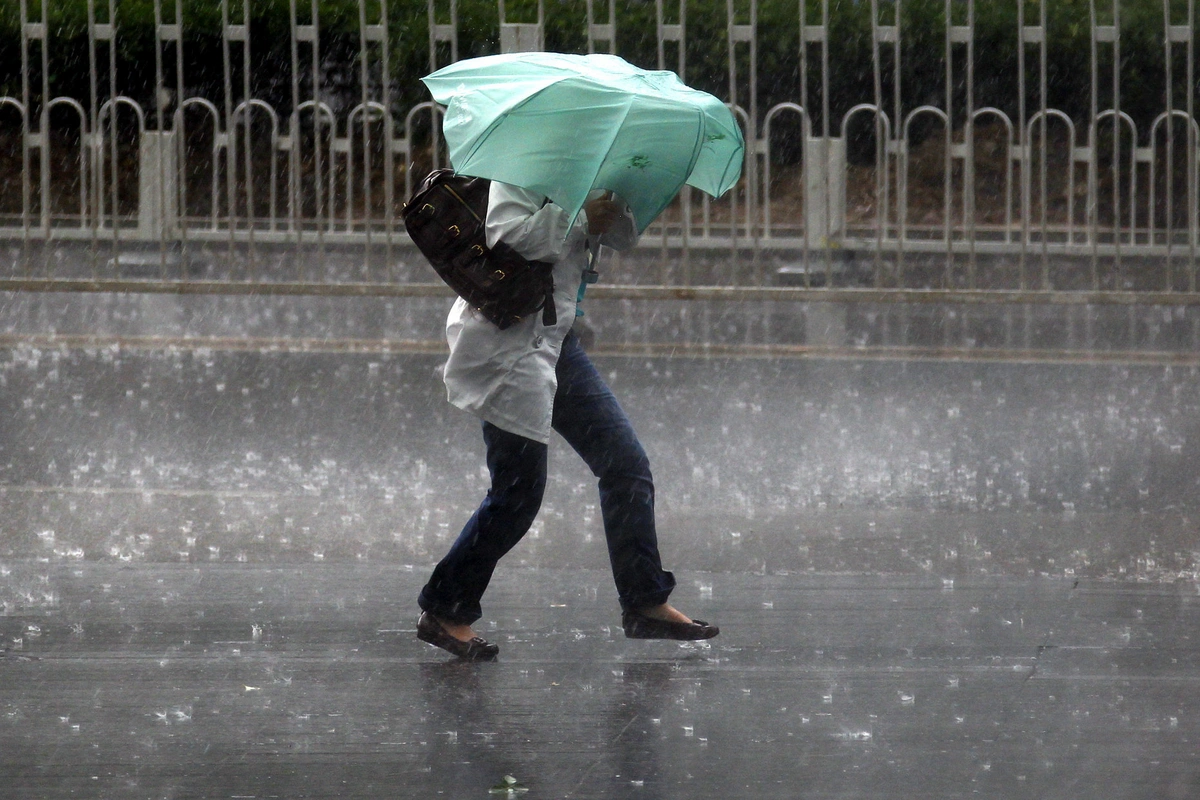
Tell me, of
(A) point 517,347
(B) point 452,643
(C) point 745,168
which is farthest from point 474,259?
(C) point 745,168

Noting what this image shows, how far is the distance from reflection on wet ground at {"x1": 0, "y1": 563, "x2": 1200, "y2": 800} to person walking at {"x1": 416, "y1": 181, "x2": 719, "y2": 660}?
0.48 ft

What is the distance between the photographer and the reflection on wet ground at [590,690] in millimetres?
4188

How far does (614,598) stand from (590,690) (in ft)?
3.21

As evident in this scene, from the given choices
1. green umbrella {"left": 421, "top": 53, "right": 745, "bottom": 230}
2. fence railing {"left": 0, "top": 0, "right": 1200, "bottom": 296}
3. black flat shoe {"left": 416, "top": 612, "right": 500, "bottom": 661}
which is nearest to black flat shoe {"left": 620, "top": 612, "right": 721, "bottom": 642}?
black flat shoe {"left": 416, "top": 612, "right": 500, "bottom": 661}

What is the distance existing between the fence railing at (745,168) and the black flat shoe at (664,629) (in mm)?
6884

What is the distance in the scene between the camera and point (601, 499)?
5188 mm

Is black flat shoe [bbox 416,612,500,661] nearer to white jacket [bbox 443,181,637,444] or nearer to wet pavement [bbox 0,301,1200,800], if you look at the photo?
wet pavement [bbox 0,301,1200,800]

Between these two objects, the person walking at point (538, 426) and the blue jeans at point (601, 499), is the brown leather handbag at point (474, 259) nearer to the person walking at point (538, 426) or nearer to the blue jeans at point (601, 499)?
the person walking at point (538, 426)

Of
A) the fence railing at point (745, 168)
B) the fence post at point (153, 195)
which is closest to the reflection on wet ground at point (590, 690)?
the fence railing at point (745, 168)

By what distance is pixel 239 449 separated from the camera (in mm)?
8148

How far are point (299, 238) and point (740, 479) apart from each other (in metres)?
5.71

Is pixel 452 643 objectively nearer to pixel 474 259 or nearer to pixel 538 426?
pixel 538 426

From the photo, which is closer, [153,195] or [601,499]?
[601,499]

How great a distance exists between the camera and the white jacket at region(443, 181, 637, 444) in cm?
484
